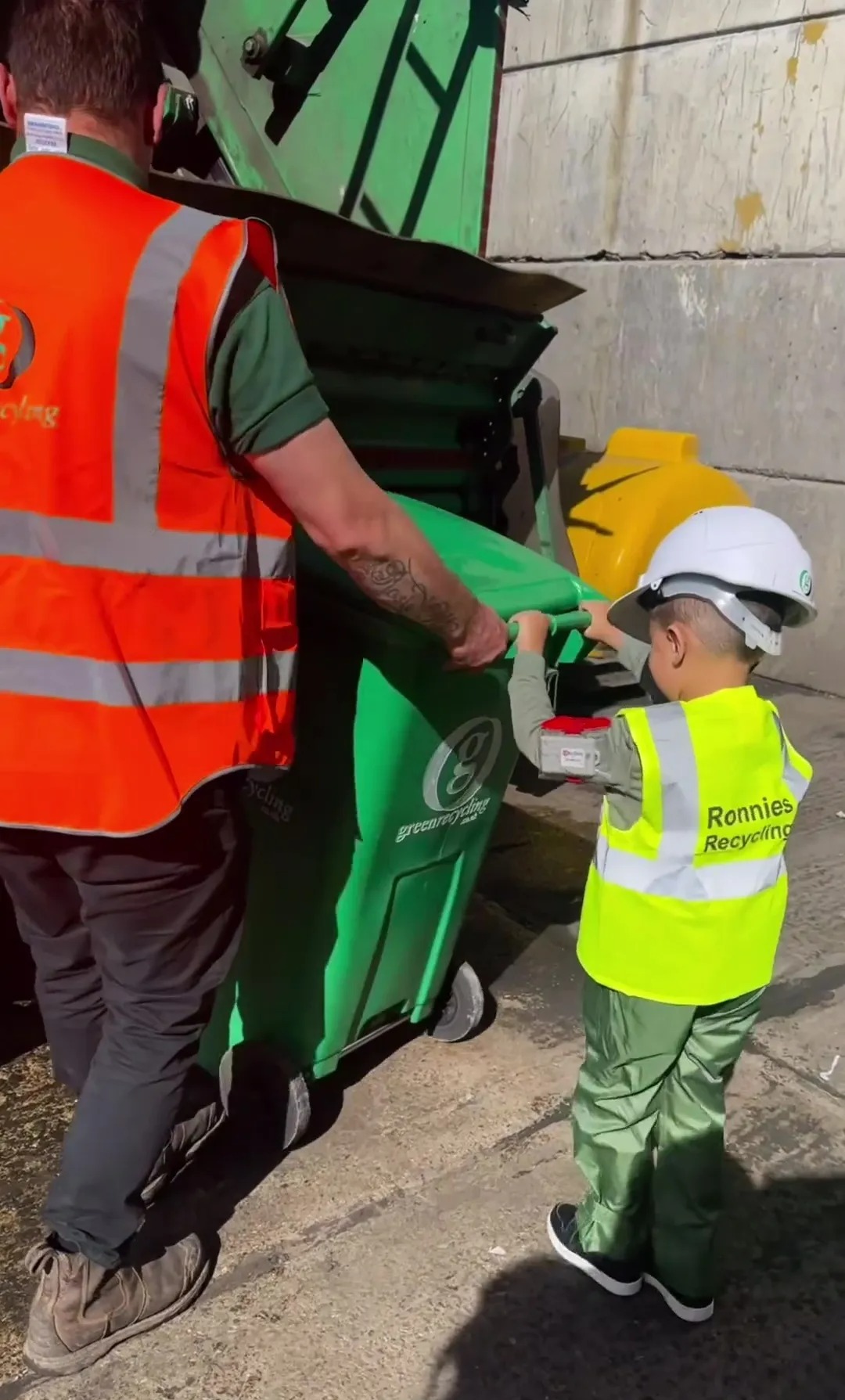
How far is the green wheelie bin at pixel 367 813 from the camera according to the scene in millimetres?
2021

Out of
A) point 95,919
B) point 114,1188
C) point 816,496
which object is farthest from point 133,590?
point 816,496

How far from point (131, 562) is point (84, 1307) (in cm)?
118

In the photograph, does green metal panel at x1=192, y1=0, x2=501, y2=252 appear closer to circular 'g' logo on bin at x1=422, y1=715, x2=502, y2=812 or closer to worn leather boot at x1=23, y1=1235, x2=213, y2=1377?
circular 'g' logo on bin at x1=422, y1=715, x2=502, y2=812

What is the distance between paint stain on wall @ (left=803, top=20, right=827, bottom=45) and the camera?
526cm

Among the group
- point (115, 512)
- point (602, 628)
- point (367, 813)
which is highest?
point (115, 512)

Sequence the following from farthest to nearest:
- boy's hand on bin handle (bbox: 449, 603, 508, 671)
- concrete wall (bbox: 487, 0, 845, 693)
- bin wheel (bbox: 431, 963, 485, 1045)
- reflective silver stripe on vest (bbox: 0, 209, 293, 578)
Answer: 1. concrete wall (bbox: 487, 0, 845, 693)
2. bin wheel (bbox: 431, 963, 485, 1045)
3. boy's hand on bin handle (bbox: 449, 603, 508, 671)
4. reflective silver stripe on vest (bbox: 0, 209, 293, 578)

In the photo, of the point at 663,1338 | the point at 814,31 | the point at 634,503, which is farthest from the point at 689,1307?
the point at 814,31

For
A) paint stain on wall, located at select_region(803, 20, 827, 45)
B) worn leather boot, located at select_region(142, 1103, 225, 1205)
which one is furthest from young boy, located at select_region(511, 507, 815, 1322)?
paint stain on wall, located at select_region(803, 20, 827, 45)

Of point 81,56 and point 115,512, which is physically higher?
point 81,56

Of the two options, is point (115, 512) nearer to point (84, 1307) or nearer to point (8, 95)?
point (8, 95)

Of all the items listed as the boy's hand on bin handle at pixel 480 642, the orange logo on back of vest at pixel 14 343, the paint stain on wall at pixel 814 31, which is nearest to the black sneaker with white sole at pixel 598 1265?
the boy's hand on bin handle at pixel 480 642

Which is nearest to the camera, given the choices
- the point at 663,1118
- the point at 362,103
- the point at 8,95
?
the point at 8,95

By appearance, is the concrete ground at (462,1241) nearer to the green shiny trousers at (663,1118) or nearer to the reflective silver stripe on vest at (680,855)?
the green shiny trousers at (663,1118)

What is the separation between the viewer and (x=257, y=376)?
4.99 feet
